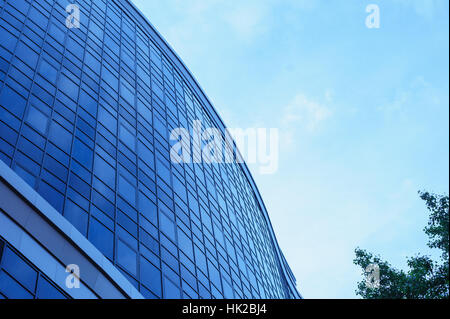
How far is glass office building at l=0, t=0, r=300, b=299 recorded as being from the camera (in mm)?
17508

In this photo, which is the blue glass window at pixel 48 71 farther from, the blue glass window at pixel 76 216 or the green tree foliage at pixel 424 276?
the green tree foliage at pixel 424 276

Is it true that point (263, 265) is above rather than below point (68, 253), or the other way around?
above

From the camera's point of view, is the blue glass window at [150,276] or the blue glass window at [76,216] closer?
the blue glass window at [76,216]

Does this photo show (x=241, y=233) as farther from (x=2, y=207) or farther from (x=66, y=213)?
(x=2, y=207)

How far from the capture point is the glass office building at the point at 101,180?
17.5 m

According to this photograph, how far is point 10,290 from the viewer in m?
14.8

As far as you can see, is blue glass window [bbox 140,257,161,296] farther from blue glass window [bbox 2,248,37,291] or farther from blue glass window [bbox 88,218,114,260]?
blue glass window [bbox 2,248,37,291]

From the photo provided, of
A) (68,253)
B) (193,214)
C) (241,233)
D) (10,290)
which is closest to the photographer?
(10,290)

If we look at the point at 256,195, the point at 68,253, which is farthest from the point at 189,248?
the point at 256,195
